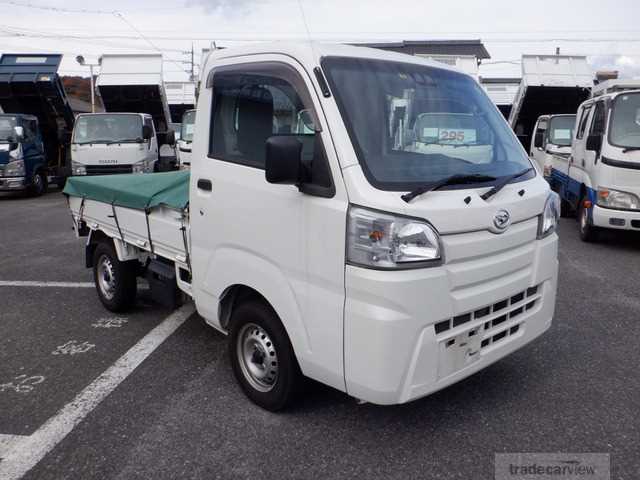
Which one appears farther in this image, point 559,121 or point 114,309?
point 559,121

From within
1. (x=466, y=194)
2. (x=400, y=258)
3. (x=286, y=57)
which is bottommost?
(x=400, y=258)

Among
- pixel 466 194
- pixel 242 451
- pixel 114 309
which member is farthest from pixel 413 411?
pixel 114 309

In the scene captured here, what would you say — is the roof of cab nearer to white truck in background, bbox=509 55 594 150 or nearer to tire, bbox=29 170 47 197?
white truck in background, bbox=509 55 594 150

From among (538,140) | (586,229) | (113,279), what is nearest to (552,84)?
(538,140)

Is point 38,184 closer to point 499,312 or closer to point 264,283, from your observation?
point 264,283

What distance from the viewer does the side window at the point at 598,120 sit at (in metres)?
7.90

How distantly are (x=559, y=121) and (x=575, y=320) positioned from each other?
28.6 feet

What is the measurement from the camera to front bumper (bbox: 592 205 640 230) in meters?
7.28

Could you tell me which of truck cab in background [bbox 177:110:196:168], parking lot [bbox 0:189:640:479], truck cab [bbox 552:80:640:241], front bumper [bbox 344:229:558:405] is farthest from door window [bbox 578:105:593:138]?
truck cab in background [bbox 177:110:196:168]

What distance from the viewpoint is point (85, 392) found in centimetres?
367

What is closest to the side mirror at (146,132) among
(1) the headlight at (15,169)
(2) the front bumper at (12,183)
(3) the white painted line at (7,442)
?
(1) the headlight at (15,169)

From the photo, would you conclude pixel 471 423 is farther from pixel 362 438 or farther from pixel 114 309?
pixel 114 309

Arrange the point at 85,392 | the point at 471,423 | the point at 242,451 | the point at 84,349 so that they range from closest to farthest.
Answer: the point at 242,451 < the point at 471,423 < the point at 85,392 < the point at 84,349

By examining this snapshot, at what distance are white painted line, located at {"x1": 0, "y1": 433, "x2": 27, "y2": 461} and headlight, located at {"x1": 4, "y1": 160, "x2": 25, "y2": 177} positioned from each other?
494 inches
